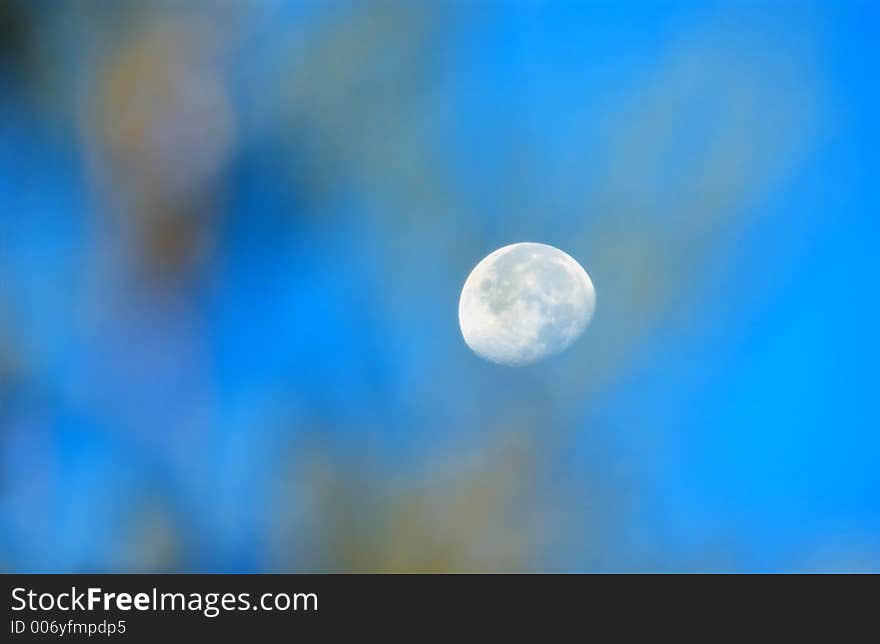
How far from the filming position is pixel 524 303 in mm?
6051

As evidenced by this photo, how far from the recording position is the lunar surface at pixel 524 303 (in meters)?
6.05

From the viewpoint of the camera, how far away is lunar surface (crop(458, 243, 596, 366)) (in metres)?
6.05
